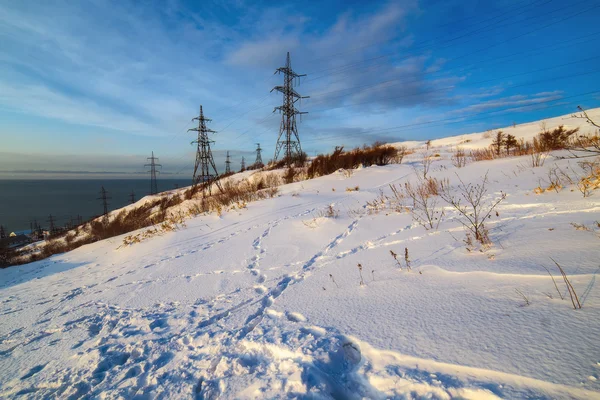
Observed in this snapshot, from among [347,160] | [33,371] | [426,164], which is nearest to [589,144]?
[426,164]

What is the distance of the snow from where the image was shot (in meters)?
1.17

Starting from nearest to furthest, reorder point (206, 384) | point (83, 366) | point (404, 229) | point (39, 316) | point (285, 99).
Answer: point (206, 384), point (83, 366), point (39, 316), point (404, 229), point (285, 99)

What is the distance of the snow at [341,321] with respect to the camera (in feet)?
3.83

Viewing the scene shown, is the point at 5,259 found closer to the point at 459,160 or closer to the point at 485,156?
the point at 459,160

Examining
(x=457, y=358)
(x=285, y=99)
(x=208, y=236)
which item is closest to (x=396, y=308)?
(x=457, y=358)

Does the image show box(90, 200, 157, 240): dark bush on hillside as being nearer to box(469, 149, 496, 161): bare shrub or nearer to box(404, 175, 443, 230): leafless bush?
box(404, 175, 443, 230): leafless bush

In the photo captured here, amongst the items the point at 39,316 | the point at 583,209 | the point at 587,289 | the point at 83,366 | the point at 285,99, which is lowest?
the point at 39,316

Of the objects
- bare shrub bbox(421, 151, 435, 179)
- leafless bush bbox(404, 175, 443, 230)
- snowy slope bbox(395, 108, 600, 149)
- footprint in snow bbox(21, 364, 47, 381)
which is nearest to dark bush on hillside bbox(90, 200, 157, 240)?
footprint in snow bbox(21, 364, 47, 381)

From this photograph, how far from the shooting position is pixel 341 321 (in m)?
1.74

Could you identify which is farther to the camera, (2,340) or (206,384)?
(2,340)

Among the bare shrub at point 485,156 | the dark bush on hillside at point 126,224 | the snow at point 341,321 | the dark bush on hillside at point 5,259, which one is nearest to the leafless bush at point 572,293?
the snow at point 341,321

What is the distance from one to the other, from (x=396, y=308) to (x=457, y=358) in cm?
58

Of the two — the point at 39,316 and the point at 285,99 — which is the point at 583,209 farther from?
the point at 285,99

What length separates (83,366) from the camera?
66.6 inches
